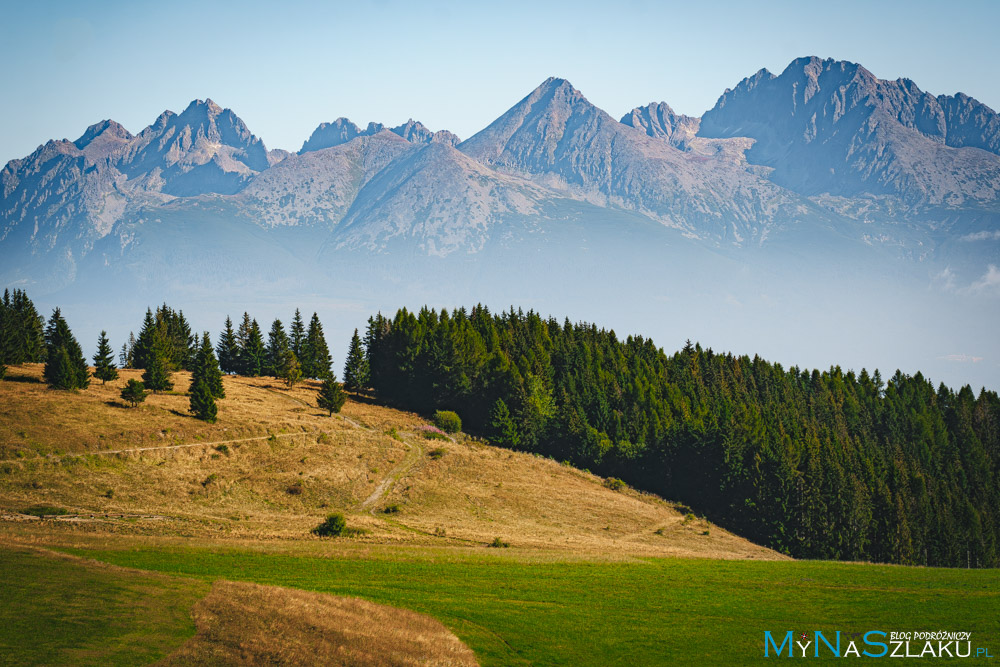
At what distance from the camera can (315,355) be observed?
433 feet

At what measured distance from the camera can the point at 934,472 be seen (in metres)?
134

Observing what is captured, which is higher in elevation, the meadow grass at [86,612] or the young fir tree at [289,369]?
the young fir tree at [289,369]

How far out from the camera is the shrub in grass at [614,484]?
336 ft

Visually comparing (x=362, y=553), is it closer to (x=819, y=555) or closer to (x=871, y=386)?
(x=819, y=555)

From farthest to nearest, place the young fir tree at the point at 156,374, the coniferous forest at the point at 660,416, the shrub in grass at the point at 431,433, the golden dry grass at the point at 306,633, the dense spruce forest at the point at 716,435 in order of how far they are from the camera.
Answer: the shrub in grass at the point at 431,433, the dense spruce forest at the point at 716,435, the coniferous forest at the point at 660,416, the young fir tree at the point at 156,374, the golden dry grass at the point at 306,633

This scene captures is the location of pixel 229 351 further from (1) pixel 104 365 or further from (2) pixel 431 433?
(2) pixel 431 433

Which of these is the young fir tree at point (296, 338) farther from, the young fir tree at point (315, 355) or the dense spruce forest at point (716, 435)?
the dense spruce forest at point (716, 435)

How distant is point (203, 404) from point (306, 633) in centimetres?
5649

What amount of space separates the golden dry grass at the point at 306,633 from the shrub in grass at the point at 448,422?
232 feet

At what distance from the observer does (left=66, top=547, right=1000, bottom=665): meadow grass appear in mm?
37188

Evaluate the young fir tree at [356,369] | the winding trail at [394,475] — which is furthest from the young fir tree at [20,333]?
the winding trail at [394,475]

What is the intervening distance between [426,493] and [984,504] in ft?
347

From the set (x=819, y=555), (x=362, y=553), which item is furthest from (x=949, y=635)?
(x=819, y=555)

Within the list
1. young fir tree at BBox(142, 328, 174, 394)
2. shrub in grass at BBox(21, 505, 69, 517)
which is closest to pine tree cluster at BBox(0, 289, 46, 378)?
young fir tree at BBox(142, 328, 174, 394)
